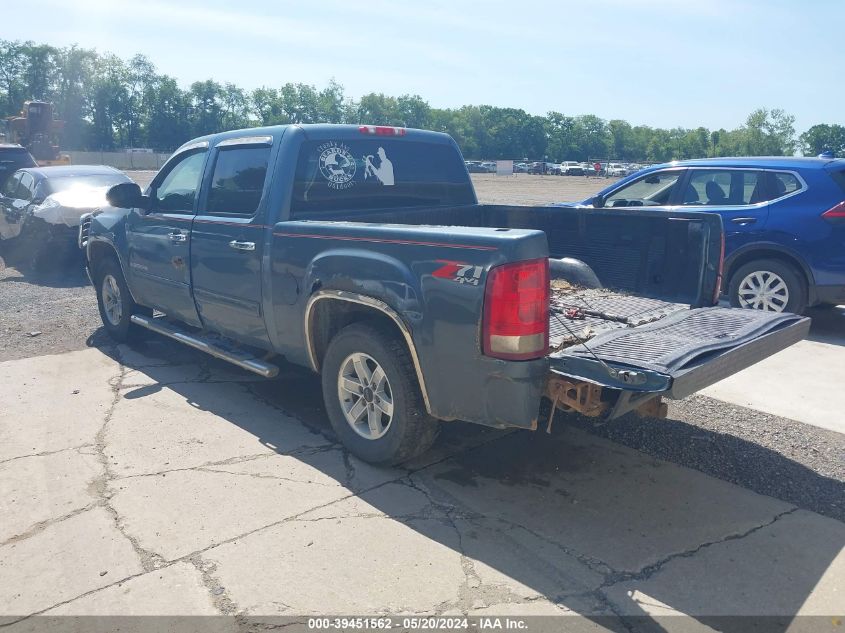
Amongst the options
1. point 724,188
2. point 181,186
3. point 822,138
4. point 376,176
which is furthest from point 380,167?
point 822,138

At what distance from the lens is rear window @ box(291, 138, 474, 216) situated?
4.99 meters

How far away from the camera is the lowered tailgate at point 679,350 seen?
10.6ft

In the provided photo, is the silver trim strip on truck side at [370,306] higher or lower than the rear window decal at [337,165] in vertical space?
lower

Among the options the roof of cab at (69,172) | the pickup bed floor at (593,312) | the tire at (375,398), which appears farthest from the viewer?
the roof of cab at (69,172)

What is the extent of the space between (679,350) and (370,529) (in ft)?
5.93

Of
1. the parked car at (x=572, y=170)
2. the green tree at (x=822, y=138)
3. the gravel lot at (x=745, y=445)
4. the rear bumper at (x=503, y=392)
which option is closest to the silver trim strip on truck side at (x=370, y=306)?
the rear bumper at (x=503, y=392)

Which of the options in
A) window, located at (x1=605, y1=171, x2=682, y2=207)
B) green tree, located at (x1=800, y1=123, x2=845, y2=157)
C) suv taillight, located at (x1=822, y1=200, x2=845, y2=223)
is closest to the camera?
suv taillight, located at (x1=822, y1=200, x2=845, y2=223)

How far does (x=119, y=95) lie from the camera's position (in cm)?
10194

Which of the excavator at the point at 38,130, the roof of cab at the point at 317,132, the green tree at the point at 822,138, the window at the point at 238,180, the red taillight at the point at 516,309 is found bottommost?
the red taillight at the point at 516,309

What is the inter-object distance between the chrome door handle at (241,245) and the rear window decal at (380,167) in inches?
39.8

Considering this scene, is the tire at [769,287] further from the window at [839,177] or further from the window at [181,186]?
the window at [181,186]

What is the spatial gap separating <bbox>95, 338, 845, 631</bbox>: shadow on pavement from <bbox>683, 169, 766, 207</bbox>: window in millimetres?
4073

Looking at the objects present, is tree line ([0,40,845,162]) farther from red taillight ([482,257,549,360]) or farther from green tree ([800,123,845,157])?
red taillight ([482,257,549,360])

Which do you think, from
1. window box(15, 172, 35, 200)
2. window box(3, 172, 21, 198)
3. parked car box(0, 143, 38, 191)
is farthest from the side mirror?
parked car box(0, 143, 38, 191)
